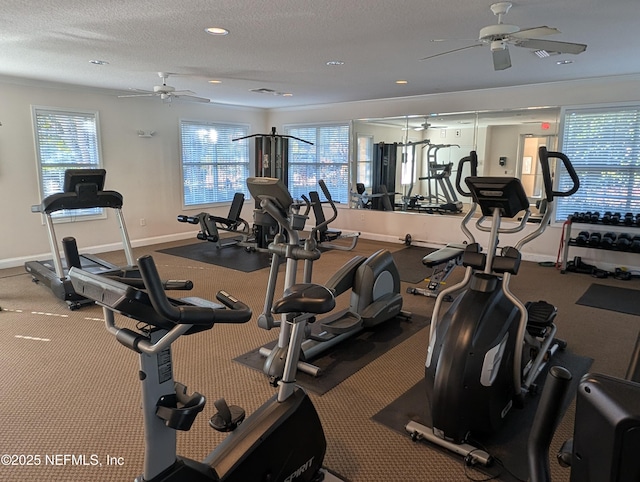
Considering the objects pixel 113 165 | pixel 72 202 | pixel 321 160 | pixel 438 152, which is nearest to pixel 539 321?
pixel 72 202

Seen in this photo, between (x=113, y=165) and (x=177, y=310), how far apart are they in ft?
20.7

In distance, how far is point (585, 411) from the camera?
0.59 m

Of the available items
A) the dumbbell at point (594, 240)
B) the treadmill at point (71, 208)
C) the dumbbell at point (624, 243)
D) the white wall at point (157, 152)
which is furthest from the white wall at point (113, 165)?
the dumbbell at point (624, 243)

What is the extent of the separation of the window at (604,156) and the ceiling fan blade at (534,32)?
11.5 feet

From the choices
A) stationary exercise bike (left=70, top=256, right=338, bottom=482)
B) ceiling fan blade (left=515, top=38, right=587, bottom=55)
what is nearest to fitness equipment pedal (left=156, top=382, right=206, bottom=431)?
stationary exercise bike (left=70, top=256, right=338, bottom=482)

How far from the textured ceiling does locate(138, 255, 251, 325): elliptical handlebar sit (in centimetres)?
230

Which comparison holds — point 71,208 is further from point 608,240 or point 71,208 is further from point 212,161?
point 608,240

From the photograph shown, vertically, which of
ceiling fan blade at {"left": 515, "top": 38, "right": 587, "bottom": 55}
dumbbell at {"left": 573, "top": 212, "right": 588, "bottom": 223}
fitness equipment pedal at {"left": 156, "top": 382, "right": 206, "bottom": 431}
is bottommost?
fitness equipment pedal at {"left": 156, "top": 382, "right": 206, "bottom": 431}

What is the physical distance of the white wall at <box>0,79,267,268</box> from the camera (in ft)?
18.7

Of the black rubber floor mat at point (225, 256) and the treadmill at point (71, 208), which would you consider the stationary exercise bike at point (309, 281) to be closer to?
the treadmill at point (71, 208)

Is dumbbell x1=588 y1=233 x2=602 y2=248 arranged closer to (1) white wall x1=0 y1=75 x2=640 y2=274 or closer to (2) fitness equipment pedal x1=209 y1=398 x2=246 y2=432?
(1) white wall x1=0 y1=75 x2=640 y2=274

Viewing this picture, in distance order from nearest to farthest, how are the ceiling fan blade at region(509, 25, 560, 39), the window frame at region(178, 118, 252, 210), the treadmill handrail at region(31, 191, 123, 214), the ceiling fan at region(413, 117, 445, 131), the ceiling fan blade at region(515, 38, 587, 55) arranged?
the ceiling fan blade at region(509, 25, 560, 39), the ceiling fan blade at region(515, 38, 587, 55), the treadmill handrail at region(31, 191, 123, 214), the ceiling fan at region(413, 117, 445, 131), the window frame at region(178, 118, 252, 210)

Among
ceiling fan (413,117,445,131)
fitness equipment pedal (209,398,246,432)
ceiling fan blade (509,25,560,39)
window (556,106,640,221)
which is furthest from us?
ceiling fan (413,117,445,131)

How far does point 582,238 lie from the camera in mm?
5535
